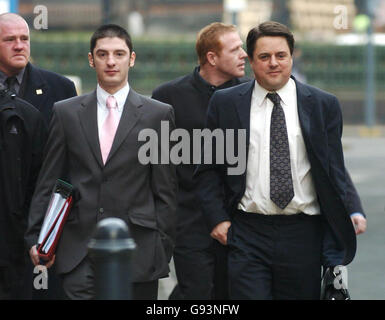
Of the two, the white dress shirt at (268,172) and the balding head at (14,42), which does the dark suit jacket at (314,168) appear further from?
the balding head at (14,42)

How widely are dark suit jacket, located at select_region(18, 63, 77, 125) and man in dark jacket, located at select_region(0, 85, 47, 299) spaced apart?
44 centimetres

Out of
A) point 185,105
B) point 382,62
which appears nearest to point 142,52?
point 382,62

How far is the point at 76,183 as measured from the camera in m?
5.04

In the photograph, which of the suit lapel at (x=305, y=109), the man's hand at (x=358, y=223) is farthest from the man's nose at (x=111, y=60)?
the man's hand at (x=358, y=223)

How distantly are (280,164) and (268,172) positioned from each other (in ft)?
0.23

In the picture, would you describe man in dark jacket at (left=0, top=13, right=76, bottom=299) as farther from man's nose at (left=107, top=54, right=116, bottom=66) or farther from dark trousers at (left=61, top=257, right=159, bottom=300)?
man's nose at (left=107, top=54, right=116, bottom=66)

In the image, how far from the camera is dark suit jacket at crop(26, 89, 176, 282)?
16.4 feet

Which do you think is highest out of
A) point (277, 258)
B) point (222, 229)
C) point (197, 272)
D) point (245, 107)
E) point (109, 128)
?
point (245, 107)

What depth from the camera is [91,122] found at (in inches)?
201

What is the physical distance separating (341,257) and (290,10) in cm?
2850

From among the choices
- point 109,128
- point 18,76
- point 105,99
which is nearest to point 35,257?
point 109,128

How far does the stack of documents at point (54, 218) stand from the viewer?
495cm

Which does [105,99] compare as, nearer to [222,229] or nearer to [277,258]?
[222,229]
